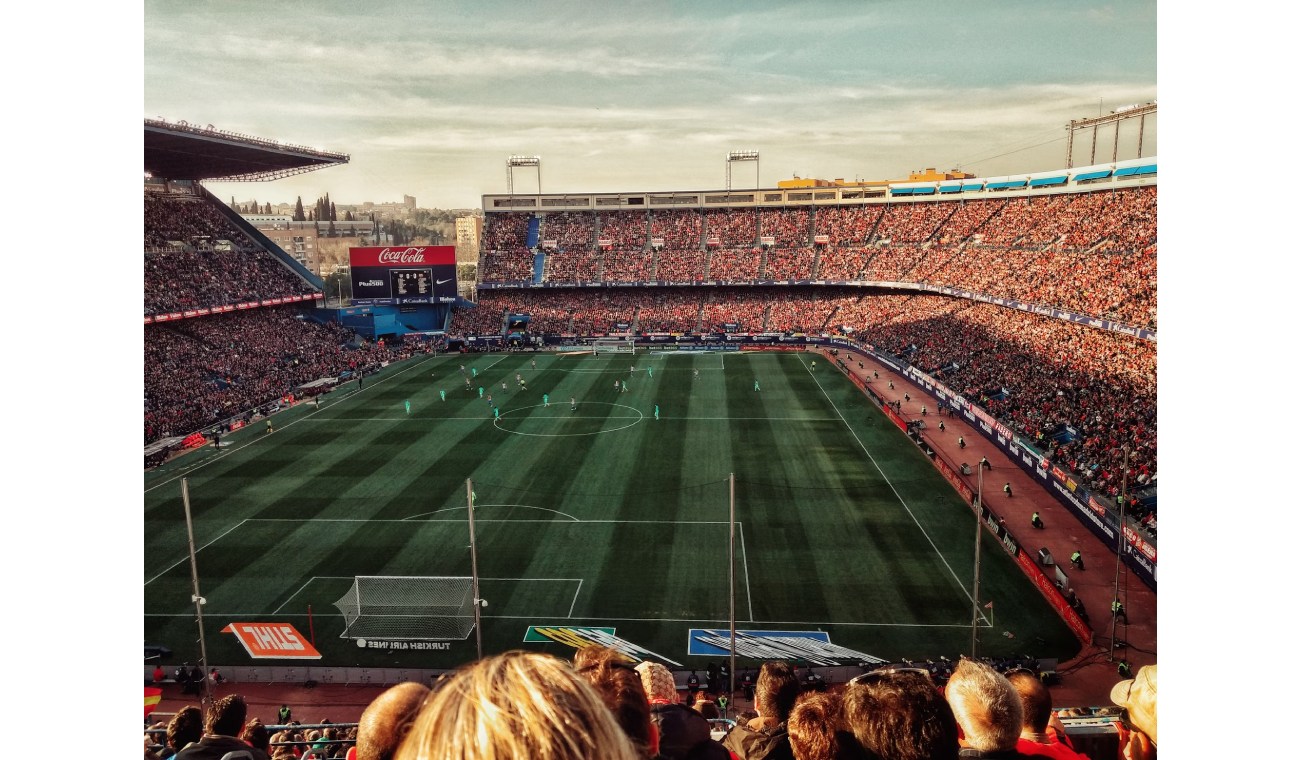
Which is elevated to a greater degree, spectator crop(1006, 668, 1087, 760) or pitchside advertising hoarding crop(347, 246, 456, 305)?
pitchside advertising hoarding crop(347, 246, 456, 305)

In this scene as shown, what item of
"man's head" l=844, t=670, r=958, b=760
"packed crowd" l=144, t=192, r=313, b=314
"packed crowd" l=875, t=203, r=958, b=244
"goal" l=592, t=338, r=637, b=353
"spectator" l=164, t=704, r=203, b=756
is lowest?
"spectator" l=164, t=704, r=203, b=756

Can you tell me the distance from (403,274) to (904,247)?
52773mm

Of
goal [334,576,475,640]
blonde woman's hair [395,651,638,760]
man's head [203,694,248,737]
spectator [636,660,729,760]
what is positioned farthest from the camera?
goal [334,576,475,640]

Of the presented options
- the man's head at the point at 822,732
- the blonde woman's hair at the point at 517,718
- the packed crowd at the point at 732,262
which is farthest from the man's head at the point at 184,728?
the packed crowd at the point at 732,262

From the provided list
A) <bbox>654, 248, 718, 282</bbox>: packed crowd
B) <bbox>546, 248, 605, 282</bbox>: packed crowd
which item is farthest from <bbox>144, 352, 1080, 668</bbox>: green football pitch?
<bbox>546, 248, 605, 282</bbox>: packed crowd

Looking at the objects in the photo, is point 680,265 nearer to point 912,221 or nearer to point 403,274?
point 912,221

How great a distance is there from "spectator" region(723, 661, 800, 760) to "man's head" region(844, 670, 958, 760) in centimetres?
82

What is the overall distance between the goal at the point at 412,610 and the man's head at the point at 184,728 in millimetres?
16149

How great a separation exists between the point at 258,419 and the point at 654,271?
5192cm

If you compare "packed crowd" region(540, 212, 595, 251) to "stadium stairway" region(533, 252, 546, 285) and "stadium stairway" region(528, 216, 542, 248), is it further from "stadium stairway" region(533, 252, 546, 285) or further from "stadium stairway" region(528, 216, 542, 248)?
"stadium stairway" region(533, 252, 546, 285)

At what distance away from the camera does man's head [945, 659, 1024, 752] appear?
12.2 feet

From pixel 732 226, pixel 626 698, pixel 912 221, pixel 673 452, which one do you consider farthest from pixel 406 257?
pixel 626 698

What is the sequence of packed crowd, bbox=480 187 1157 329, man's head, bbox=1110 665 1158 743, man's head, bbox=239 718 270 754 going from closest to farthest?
man's head, bbox=1110 665 1158 743 < man's head, bbox=239 718 270 754 < packed crowd, bbox=480 187 1157 329

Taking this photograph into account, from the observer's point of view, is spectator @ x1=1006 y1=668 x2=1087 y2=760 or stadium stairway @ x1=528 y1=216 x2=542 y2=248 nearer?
spectator @ x1=1006 y1=668 x2=1087 y2=760
